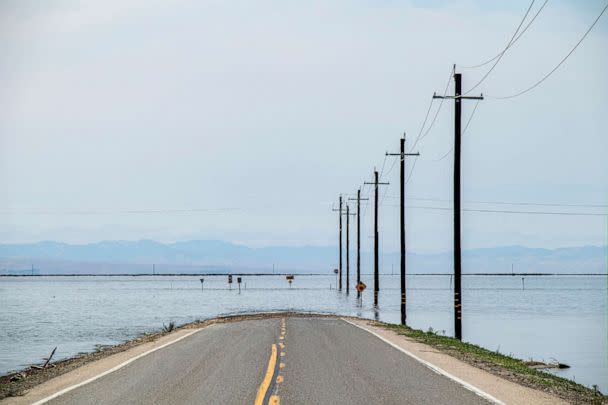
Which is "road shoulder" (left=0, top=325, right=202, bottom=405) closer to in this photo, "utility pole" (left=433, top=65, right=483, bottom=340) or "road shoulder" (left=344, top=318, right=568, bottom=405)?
"road shoulder" (left=344, top=318, right=568, bottom=405)

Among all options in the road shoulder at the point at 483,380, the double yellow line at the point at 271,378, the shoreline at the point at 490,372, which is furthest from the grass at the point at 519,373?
the double yellow line at the point at 271,378

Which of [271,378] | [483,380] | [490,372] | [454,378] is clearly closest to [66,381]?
[271,378]

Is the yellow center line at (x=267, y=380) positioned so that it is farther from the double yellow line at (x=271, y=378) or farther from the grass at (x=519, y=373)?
the grass at (x=519, y=373)

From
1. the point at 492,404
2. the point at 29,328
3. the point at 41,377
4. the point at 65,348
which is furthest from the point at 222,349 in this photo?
the point at 29,328

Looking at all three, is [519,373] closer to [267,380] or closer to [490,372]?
[490,372]

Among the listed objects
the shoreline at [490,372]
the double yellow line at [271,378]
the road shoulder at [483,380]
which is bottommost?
the shoreline at [490,372]

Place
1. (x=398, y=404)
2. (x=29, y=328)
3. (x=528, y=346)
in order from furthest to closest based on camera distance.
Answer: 1. (x=29, y=328)
2. (x=528, y=346)
3. (x=398, y=404)

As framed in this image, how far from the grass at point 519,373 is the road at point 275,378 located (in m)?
2.00

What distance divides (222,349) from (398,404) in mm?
11129

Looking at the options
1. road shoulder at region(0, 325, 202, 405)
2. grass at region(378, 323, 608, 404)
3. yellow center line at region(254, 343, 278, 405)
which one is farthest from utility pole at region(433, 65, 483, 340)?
road shoulder at region(0, 325, 202, 405)

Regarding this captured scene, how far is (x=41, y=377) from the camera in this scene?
64.6 ft

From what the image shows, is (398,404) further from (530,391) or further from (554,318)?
(554,318)

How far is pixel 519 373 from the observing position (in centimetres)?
1950

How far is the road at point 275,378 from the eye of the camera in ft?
44.9
